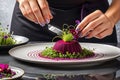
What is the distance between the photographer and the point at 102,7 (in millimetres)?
1394

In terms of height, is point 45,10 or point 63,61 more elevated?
point 45,10

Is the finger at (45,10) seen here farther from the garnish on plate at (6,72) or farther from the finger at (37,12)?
the garnish on plate at (6,72)

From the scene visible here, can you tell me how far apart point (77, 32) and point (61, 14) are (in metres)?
0.37

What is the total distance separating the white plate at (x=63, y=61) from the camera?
0.83 m

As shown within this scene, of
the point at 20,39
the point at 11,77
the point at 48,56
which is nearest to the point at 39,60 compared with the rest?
the point at 48,56

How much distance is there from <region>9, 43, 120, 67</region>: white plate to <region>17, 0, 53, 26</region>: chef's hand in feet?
0.32

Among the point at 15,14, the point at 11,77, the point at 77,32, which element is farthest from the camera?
the point at 15,14

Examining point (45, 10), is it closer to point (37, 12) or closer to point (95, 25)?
point (37, 12)

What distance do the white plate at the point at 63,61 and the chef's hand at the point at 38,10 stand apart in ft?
0.32

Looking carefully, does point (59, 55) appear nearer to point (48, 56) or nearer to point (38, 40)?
point (48, 56)

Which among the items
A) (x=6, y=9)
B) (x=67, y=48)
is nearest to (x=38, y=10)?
(x=67, y=48)

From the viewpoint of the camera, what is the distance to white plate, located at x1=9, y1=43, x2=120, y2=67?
2.72ft

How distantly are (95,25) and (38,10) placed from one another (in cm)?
18

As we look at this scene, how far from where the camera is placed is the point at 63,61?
84 centimetres
